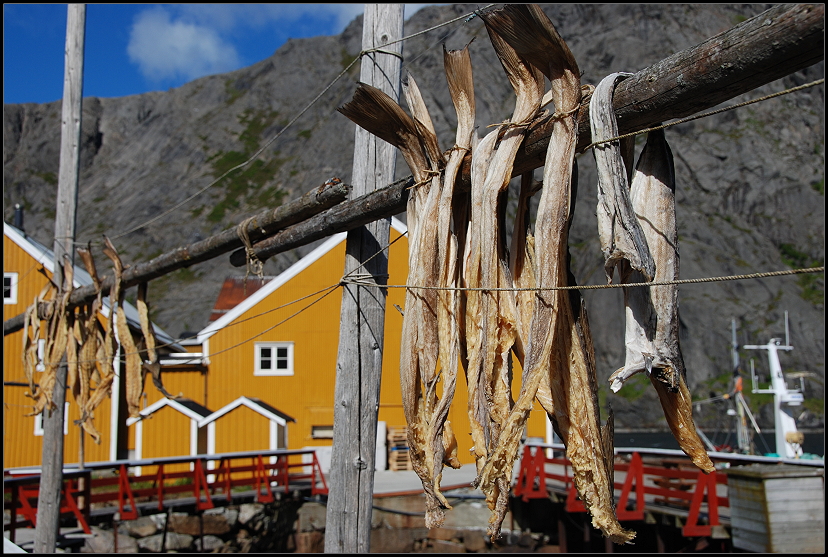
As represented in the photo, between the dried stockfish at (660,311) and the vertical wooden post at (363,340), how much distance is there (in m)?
2.30

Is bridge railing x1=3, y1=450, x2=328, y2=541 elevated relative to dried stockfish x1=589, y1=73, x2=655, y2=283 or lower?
lower

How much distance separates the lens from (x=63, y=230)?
30.2 ft

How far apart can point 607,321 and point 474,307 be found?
74.1m

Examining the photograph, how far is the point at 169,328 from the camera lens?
7488 centimetres

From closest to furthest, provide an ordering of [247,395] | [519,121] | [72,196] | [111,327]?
[519,121] < [111,327] < [72,196] < [247,395]

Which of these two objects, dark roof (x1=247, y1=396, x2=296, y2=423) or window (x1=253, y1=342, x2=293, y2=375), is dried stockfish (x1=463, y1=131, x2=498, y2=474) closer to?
dark roof (x1=247, y1=396, x2=296, y2=423)

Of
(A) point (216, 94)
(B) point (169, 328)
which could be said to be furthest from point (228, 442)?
(A) point (216, 94)

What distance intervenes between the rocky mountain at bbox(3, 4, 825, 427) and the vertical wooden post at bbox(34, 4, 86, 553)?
59.1 metres

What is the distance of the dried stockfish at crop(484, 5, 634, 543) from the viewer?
267cm

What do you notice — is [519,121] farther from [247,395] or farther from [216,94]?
[216,94]

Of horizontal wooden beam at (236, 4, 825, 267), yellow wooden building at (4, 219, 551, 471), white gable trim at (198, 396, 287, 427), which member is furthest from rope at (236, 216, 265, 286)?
white gable trim at (198, 396, 287, 427)

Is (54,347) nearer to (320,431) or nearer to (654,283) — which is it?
(654,283)

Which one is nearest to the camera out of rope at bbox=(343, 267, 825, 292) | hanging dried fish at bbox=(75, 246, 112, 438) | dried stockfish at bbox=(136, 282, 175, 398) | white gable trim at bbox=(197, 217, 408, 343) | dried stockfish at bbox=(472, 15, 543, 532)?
rope at bbox=(343, 267, 825, 292)

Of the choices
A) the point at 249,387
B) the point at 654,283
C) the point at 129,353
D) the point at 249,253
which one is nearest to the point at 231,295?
the point at 249,387
